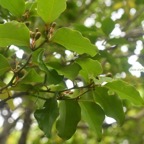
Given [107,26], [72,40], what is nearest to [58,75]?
[72,40]

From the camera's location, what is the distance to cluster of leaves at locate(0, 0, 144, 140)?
3.39ft

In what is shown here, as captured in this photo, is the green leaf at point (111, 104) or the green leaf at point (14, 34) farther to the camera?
the green leaf at point (111, 104)

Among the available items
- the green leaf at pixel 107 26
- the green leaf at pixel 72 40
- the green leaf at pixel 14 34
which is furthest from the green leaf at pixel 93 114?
the green leaf at pixel 107 26

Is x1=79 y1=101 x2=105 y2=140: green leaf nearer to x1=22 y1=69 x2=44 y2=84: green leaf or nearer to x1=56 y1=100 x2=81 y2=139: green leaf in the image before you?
x1=56 y1=100 x2=81 y2=139: green leaf

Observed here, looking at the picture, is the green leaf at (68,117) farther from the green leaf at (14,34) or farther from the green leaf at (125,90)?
the green leaf at (14,34)

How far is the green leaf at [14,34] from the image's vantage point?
1014 mm

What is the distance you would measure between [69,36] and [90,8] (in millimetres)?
1786

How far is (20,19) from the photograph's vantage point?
1.20 meters

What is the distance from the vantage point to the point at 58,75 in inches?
42.9

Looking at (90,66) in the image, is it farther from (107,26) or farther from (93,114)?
(107,26)

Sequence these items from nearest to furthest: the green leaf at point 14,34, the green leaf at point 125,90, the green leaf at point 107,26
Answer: the green leaf at point 14,34
the green leaf at point 125,90
the green leaf at point 107,26

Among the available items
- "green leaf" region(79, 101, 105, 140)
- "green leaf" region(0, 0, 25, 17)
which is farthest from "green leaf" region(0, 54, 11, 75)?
"green leaf" region(79, 101, 105, 140)

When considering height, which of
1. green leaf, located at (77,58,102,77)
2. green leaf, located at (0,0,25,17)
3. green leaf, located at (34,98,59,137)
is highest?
green leaf, located at (0,0,25,17)

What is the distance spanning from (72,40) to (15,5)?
23 centimetres
